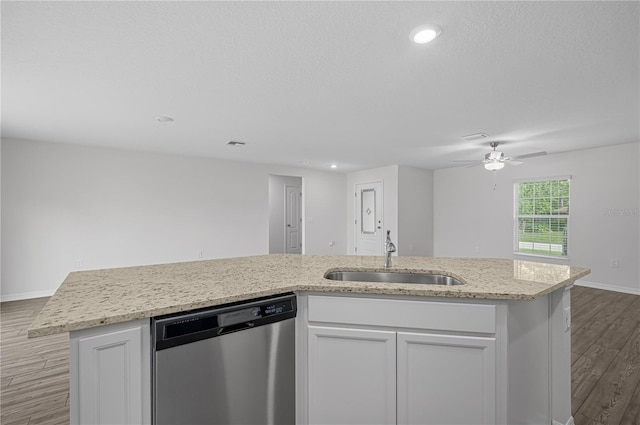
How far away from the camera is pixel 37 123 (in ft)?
12.0

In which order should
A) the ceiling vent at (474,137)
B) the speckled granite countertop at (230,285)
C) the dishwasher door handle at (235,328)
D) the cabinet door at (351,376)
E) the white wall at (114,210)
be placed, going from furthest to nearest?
the white wall at (114,210) → the ceiling vent at (474,137) → the cabinet door at (351,376) → the dishwasher door handle at (235,328) → the speckled granite countertop at (230,285)

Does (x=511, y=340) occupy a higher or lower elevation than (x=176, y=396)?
higher

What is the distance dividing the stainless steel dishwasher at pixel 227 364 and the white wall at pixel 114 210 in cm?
491

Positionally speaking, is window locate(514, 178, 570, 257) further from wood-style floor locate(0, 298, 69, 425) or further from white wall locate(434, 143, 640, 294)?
wood-style floor locate(0, 298, 69, 425)

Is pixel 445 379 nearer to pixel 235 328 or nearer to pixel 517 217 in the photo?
pixel 235 328

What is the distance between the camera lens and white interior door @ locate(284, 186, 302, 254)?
8258mm

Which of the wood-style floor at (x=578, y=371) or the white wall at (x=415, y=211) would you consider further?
the white wall at (x=415, y=211)

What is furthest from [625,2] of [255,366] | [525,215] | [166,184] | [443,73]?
[166,184]

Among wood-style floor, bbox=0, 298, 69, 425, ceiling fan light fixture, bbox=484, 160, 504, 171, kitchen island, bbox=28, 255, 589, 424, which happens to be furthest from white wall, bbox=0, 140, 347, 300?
ceiling fan light fixture, bbox=484, 160, 504, 171

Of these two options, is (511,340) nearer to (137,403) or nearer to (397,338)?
(397,338)

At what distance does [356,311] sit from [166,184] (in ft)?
17.2

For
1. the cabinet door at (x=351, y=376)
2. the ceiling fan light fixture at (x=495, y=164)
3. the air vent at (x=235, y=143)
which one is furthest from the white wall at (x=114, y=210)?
the cabinet door at (x=351, y=376)

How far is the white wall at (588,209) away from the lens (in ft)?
15.8

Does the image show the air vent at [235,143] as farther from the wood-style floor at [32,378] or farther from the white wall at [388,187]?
the white wall at [388,187]
